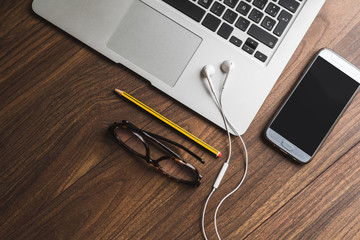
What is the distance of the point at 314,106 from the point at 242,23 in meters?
0.22

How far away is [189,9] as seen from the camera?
63 centimetres

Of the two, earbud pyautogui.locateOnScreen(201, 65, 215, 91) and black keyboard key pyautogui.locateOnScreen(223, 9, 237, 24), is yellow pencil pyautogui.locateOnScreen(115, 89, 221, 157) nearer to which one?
earbud pyautogui.locateOnScreen(201, 65, 215, 91)

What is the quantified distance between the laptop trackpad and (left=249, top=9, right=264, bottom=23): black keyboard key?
0.11 meters

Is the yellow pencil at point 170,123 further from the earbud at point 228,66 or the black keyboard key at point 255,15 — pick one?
the black keyboard key at point 255,15

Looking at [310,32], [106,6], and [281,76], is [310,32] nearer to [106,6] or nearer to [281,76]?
[281,76]

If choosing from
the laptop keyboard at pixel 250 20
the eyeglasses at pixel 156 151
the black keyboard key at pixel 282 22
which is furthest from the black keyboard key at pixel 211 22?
the eyeglasses at pixel 156 151

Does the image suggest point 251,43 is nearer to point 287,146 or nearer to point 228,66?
point 228,66

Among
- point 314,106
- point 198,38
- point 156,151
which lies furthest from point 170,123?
point 314,106

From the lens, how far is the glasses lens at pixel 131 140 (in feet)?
2.12

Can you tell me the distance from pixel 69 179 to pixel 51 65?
23 centimetres

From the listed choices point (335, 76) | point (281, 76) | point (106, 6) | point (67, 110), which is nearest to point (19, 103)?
point (67, 110)

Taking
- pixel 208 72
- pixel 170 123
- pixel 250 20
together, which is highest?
pixel 250 20

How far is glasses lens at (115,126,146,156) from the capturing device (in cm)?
65

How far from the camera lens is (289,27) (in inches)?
24.9
